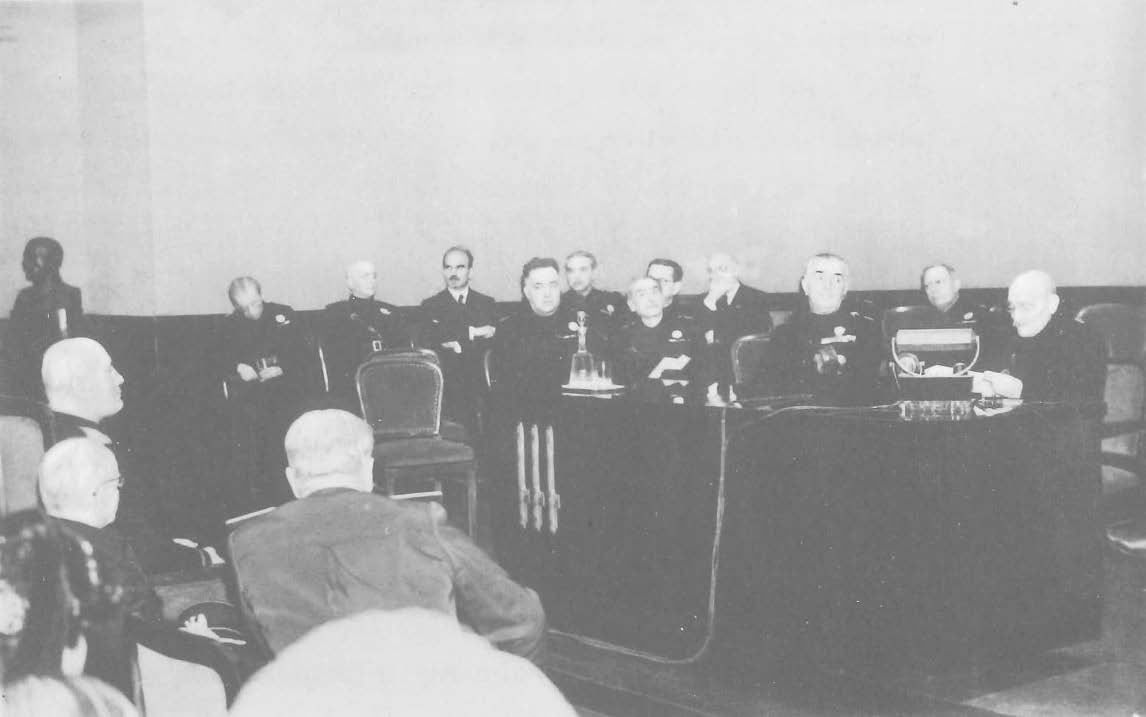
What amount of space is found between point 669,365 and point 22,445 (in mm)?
2718

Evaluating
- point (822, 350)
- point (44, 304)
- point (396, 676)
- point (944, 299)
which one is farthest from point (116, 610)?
point (944, 299)

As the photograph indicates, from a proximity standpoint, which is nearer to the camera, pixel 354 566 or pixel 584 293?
pixel 354 566

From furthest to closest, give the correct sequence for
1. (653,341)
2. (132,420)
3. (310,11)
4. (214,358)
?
(310,11) → (214,358) → (132,420) → (653,341)

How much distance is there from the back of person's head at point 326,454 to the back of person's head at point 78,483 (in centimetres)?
32

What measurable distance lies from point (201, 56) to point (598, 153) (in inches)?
92.7

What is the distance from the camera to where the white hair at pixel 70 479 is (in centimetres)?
190

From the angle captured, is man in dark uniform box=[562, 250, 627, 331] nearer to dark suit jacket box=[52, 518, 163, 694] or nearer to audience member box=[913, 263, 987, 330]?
audience member box=[913, 263, 987, 330]

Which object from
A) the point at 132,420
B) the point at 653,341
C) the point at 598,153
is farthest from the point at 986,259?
the point at 132,420

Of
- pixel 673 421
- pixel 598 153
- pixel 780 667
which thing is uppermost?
pixel 598 153

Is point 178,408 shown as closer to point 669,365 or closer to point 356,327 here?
point 356,327

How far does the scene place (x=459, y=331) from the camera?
6164 mm

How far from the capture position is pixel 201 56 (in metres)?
6.13

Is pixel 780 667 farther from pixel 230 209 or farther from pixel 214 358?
pixel 230 209

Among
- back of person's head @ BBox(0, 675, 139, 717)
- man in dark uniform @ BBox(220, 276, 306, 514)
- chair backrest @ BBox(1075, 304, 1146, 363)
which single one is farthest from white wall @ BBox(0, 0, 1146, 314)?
back of person's head @ BBox(0, 675, 139, 717)
